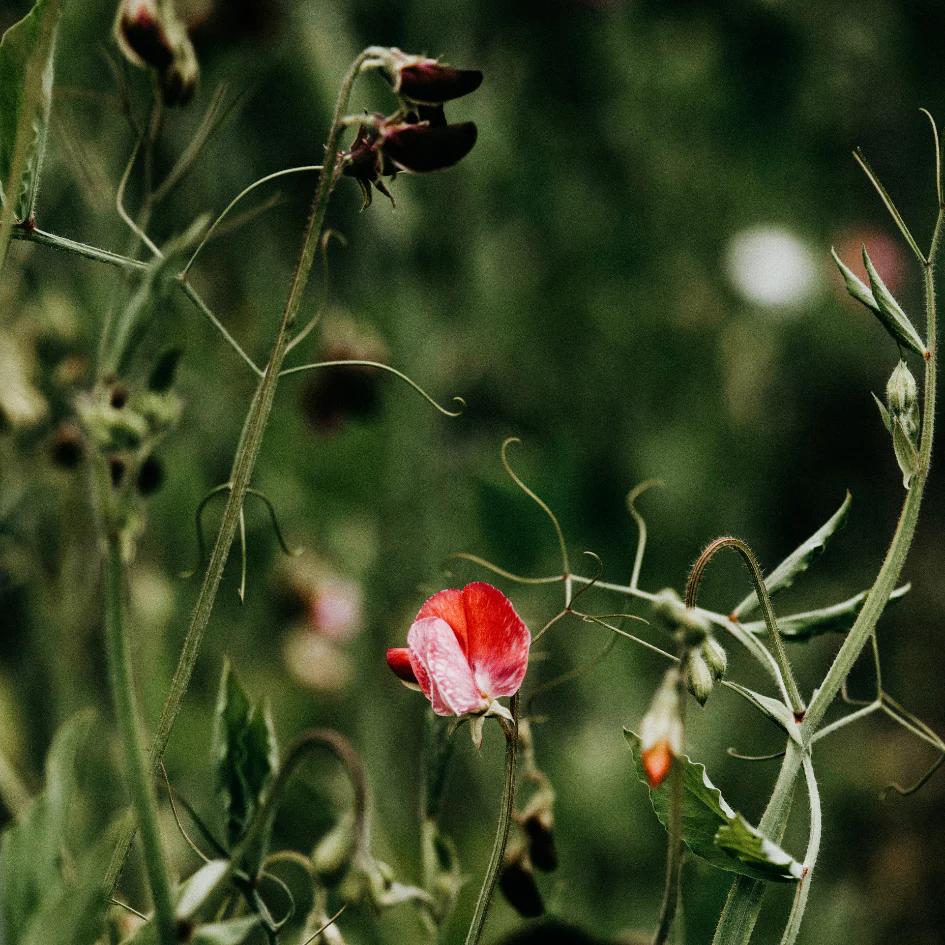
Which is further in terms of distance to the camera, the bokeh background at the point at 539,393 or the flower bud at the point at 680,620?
the bokeh background at the point at 539,393

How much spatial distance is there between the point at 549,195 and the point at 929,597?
2.79ft

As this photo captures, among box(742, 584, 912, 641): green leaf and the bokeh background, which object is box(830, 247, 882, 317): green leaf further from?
the bokeh background

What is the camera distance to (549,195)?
50.4 inches

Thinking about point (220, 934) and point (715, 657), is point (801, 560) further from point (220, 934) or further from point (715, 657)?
point (220, 934)

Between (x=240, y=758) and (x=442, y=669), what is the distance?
0.05 meters

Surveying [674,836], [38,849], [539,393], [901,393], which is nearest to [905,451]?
[901,393]

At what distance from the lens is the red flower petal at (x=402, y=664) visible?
302mm

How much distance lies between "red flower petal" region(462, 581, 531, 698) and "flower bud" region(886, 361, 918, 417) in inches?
4.2

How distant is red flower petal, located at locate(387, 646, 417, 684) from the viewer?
30cm

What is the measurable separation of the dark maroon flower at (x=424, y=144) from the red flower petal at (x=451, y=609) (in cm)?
11

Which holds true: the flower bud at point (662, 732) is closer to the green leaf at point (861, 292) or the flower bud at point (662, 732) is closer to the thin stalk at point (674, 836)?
the thin stalk at point (674, 836)

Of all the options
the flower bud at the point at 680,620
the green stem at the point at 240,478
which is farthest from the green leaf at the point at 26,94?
the flower bud at the point at 680,620

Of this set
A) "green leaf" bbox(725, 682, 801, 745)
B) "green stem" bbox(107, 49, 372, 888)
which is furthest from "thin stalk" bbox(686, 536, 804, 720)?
"green stem" bbox(107, 49, 372, 888)

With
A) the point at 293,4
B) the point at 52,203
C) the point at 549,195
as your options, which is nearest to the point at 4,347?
the point at 52,203
